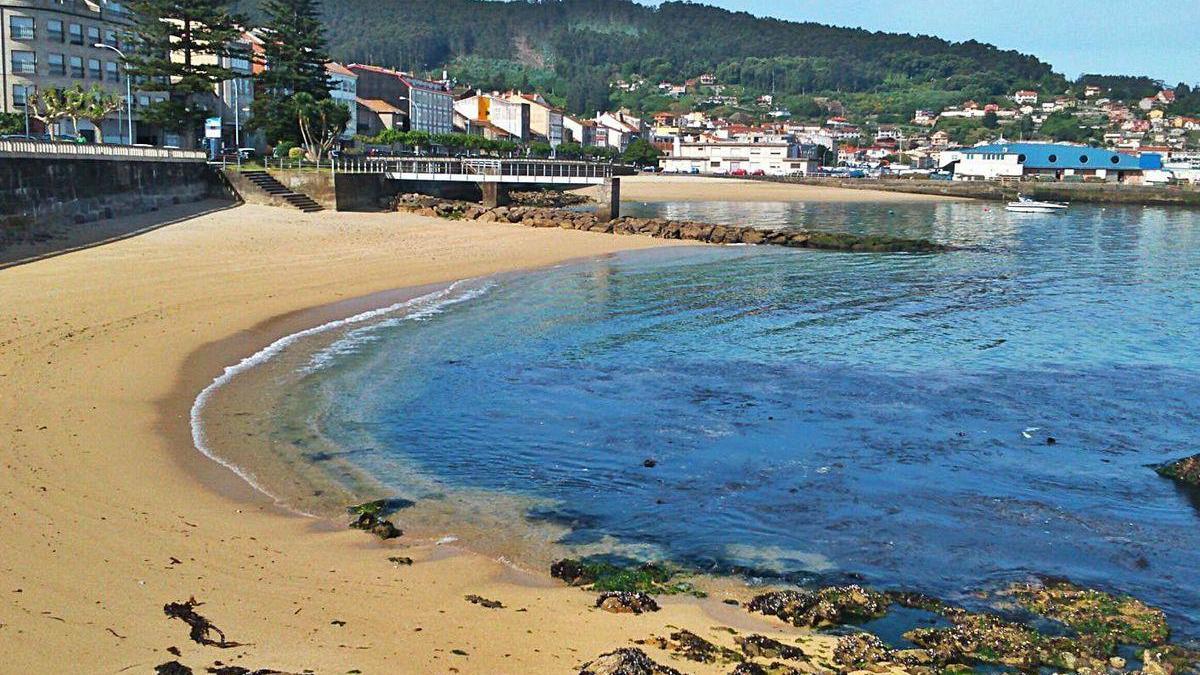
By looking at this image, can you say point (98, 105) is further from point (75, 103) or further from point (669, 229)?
point (669, 229)

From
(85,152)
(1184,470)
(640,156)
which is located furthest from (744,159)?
(1184,470)

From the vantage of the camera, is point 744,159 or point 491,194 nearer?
point 491,194

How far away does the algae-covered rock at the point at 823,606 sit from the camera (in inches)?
341

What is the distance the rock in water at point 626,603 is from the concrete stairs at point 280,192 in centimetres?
4130

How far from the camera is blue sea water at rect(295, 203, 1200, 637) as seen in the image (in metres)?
10.9

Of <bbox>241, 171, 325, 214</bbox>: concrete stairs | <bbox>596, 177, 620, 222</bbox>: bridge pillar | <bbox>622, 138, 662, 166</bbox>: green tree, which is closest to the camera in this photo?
<bbox>241, 171, 325, 214</bbox>: concrete stairs

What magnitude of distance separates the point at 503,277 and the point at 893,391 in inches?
676

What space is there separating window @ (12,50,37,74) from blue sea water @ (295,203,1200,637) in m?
39.7

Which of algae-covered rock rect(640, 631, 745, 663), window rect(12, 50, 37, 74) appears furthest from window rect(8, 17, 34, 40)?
algae-covered rock rect(640, 631, 745, 663)

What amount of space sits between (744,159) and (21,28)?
11424 cm

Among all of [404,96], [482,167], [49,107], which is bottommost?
[482,167]

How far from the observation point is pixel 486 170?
57.1 m

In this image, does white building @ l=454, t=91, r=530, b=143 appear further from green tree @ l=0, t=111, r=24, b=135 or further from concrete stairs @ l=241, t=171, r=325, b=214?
concrete stairs @ l=241, t=171, r=325, b=214

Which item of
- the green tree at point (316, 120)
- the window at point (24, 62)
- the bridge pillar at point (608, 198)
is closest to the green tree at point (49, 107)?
the window at point (24, 62)
